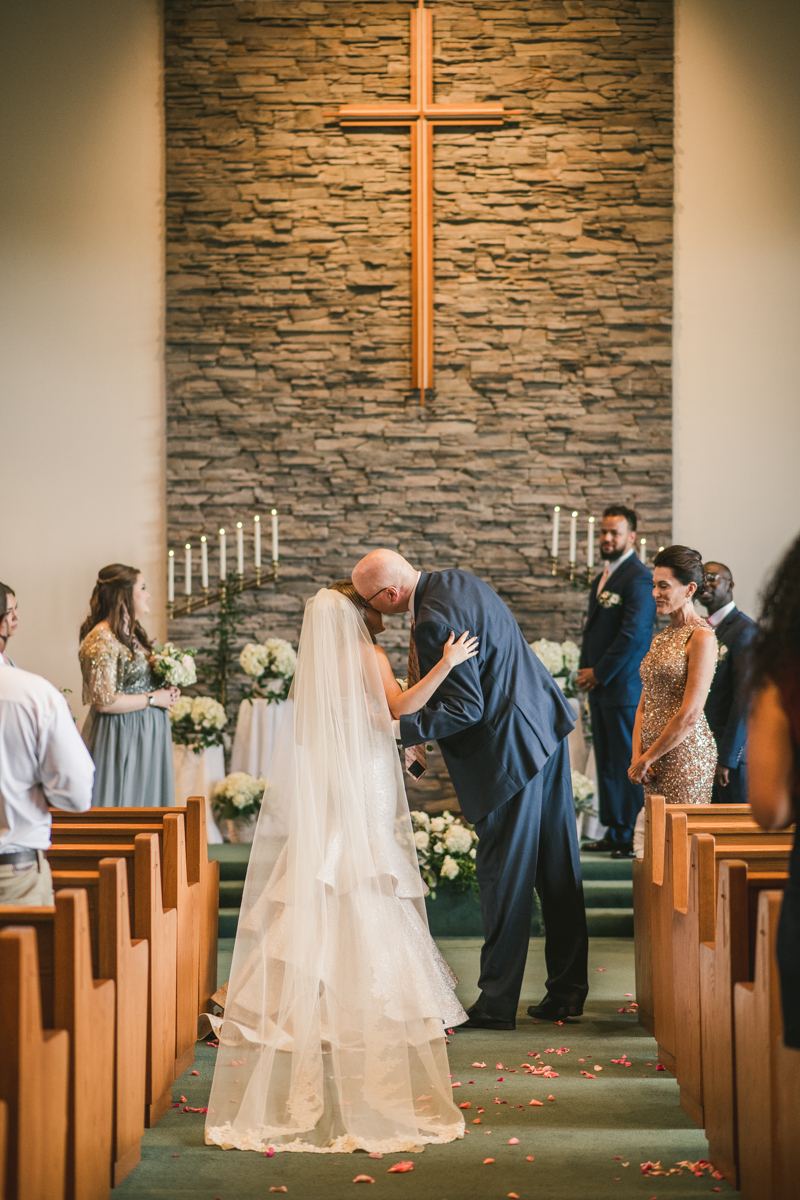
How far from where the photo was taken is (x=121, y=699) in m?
4.91

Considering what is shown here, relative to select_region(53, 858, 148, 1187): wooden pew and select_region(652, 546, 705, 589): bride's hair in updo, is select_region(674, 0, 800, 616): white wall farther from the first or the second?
select_region(53, 858, 148, 1187): wooden pew

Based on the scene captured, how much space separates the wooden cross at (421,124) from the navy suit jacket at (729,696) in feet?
9.42

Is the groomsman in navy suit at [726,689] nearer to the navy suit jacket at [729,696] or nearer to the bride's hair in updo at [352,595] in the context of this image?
the navy suit jacket at [729,696]

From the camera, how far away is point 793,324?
6879mm

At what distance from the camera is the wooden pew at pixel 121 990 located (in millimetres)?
2439

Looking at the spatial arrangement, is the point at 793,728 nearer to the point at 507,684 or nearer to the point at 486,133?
the point at 507,684

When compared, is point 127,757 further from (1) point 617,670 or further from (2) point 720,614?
(2) point 720,614

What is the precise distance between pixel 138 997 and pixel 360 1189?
710 mm

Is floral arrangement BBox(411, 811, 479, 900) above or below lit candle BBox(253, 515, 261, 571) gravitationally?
below

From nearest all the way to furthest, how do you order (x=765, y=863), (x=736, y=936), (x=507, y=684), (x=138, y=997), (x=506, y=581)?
(x=736, y=936) → (x=138, y=997) → (x=765, y=863) → (x=507, y=684) → (x=506, y=581)

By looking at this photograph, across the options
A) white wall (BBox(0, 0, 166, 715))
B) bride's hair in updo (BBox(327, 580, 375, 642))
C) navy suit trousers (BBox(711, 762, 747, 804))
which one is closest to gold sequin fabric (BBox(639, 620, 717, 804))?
navy suit trousers (BBox(711, 762, 747, 804))

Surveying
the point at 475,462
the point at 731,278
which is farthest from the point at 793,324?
the point at 475,462

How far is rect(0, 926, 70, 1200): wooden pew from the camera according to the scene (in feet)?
5.99

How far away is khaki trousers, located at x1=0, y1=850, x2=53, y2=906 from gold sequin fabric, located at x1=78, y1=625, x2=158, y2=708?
2.41 meters
